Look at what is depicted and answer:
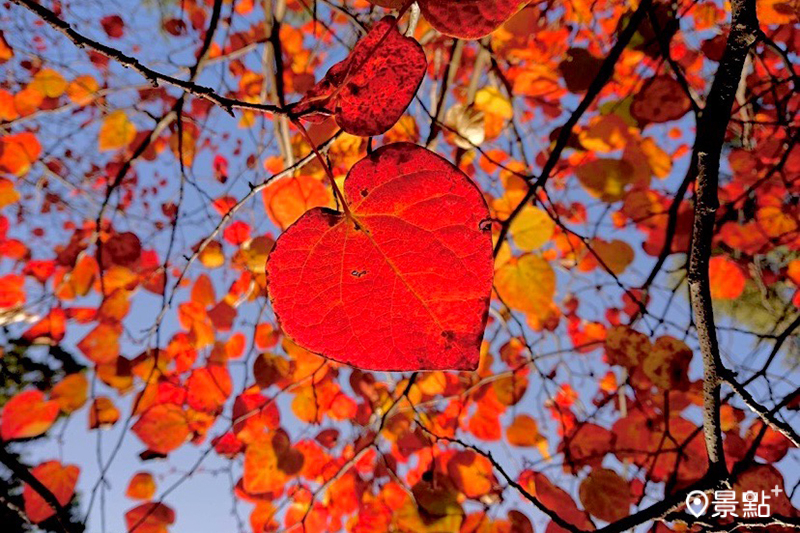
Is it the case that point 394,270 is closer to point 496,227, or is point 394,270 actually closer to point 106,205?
point 106,205

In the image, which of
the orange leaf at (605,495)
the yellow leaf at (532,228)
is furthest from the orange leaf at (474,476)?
the yellow leaf at (532,228)

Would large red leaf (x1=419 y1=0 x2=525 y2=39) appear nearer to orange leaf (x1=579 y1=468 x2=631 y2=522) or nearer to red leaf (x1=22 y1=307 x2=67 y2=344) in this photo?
orange leaf (x1=579 y1=468 x2=631 y2=522)

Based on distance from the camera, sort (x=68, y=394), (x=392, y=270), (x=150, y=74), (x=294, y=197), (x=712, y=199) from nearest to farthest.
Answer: (x=150, y=74) → (x=392, y=270) → (x=712, y=199) → (x=294, y=197) → (x=68, y=394)

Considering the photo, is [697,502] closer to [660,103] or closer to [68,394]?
[660,103]

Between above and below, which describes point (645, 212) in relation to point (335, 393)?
above

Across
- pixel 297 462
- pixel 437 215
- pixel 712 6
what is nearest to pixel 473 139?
pixel 437 215

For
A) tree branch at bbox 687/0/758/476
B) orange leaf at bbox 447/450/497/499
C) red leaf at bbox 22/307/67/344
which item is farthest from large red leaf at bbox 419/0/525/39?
red leaf at bbox 22/307/67/344

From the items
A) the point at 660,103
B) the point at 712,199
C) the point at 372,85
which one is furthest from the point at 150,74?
the point at 660,103
